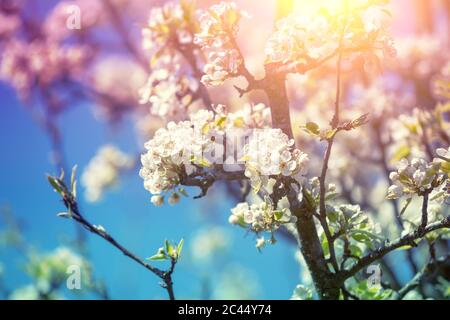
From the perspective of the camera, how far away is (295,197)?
144 centimetres

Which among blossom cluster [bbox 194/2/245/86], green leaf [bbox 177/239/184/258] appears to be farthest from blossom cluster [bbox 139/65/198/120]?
green leaf [bbox 177/239/184/258]

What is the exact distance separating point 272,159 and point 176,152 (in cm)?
26

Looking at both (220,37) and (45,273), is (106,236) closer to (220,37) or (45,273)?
(220,37)

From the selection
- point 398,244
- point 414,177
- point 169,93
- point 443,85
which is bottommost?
point 398,244

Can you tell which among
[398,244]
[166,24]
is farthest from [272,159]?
[166,24]

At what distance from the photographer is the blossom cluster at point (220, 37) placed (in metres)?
1.50

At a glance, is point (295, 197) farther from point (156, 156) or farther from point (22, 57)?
point (22, 57)

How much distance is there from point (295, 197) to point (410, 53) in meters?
3.05

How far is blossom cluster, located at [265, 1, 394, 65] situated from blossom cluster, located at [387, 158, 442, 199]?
35 cm

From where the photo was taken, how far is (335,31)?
1430 millimetres

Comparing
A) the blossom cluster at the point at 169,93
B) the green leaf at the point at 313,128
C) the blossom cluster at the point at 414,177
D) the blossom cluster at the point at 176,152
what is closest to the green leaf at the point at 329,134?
the green leaf at the point at 313,128

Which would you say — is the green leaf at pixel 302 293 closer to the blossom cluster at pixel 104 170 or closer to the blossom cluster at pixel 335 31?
the blossom cluster at pixel 335 31

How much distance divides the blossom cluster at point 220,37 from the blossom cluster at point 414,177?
1.81ft
